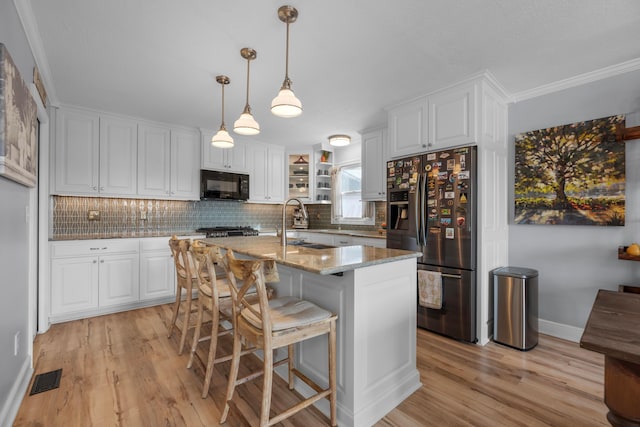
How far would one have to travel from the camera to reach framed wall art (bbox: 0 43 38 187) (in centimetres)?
145

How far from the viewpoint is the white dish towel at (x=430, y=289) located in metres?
2.90

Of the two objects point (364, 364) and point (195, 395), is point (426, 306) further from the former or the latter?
point (195, 395)

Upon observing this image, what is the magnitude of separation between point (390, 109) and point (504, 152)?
4.26 ft

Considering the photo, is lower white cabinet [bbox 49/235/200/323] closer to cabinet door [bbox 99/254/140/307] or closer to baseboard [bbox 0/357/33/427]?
cabinet door [bbox 99/254/140/307]

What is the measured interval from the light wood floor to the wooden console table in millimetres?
921

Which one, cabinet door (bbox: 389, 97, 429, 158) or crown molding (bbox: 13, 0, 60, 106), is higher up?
crown molding (bbox: 13, 0, 60, 106)

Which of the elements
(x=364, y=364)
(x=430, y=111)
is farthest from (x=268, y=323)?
(x=430, y=111)

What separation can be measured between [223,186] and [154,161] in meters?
0.98

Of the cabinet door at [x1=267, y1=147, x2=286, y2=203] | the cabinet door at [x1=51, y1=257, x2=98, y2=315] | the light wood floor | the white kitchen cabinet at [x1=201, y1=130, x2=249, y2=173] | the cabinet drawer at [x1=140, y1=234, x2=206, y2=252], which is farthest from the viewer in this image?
the cabinet door at [x1=267, y1=147, x2=286, y2=203]

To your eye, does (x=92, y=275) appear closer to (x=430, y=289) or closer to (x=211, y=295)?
(x=211, y=295)

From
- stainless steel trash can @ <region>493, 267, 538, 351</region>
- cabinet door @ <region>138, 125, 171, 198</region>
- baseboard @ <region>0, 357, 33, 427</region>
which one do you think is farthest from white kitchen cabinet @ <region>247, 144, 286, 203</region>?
stainless steel trash can @ <region>493, 267, 538, 351</region>

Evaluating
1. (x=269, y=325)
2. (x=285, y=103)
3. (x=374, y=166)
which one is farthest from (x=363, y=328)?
(x=374, y=166)

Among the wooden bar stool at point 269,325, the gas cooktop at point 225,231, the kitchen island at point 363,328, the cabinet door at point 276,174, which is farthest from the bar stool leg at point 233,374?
the cabinet door at point 276,174

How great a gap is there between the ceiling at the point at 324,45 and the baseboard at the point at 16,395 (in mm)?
2365
